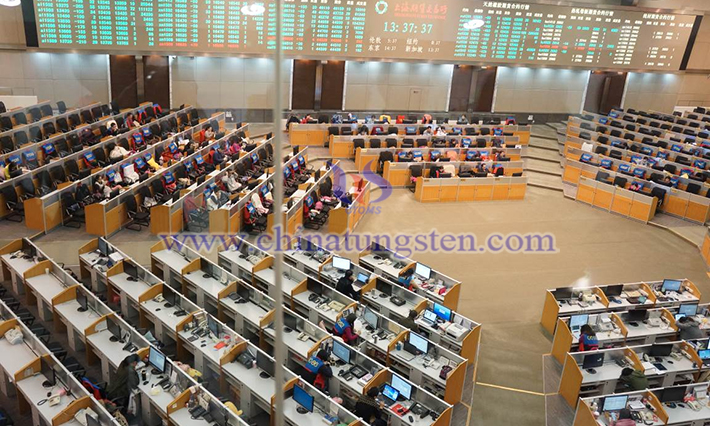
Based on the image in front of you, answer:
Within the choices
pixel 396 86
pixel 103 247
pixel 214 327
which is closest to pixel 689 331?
pixel 214 327

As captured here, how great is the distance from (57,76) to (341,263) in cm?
1232

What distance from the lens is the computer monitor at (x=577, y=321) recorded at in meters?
9.02

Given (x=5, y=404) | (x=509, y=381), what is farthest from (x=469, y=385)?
(x=5, y=404)

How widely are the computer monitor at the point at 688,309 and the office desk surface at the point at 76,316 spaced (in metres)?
8.89

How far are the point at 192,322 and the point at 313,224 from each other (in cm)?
495

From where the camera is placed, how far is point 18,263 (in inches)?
373

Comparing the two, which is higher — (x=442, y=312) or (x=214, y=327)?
(x=442, y=312)

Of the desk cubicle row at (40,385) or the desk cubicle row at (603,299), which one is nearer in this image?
the desk cubicle row at (40,385)

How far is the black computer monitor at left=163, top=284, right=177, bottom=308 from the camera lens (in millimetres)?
8797

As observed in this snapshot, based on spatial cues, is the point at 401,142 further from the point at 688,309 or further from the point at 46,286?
the point at 46,286

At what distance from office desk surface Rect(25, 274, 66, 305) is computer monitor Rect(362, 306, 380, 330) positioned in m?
4.52

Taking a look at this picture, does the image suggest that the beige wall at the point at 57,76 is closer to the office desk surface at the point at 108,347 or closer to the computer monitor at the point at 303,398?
the office desk surface at the point at 108,347

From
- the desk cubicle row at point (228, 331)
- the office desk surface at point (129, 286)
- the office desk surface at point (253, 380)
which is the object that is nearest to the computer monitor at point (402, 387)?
the desk cubicle row at point (228, 331)

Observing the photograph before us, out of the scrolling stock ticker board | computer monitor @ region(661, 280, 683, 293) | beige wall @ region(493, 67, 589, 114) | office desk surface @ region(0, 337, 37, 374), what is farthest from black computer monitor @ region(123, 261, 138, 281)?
beige wall @ region(493, 67, 589, 114)
